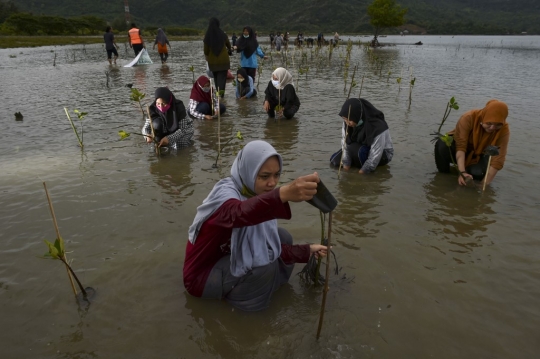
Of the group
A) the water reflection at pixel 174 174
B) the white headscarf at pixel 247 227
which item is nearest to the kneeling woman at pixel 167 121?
the water reflection at pixel 174 174

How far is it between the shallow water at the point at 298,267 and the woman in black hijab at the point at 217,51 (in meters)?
2.21

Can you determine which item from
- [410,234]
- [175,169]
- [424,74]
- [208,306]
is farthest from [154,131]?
[424,74]

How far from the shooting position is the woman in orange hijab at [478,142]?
156 inches

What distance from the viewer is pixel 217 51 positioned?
Result: 25.7 ft

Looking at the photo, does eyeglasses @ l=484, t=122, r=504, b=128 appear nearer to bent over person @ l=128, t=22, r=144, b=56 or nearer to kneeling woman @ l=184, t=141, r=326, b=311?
kneeling woman @ l=184, t=141, r=326, b=311

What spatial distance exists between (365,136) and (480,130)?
138 centimetres

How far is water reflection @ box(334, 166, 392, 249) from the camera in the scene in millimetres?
3420

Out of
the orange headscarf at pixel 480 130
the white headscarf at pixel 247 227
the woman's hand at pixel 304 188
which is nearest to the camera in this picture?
the woman's hand at pixel 304 188

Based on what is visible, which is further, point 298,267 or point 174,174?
point 174,174

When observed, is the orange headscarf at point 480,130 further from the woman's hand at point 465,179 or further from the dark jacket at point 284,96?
the dark jacket at point 284,96

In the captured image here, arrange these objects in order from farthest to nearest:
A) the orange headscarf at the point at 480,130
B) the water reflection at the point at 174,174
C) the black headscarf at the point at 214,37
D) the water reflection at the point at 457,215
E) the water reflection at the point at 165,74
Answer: the water reflection at the point at 165,74
the black headscarf at the point at 214,37
the water reflection at the point at 174,174
the orange headscarf at the point at 480,130
the water reflection at the point at 457,215

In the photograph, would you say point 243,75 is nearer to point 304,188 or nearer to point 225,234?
point 225,234

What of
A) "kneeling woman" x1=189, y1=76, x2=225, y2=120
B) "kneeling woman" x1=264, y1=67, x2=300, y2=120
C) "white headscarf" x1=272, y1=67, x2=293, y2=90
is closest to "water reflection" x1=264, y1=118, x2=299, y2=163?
"kneeling woman" x1=264, y1=67, x2=300, y2=120

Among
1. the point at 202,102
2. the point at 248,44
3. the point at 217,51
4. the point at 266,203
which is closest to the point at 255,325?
the point at 266,203
